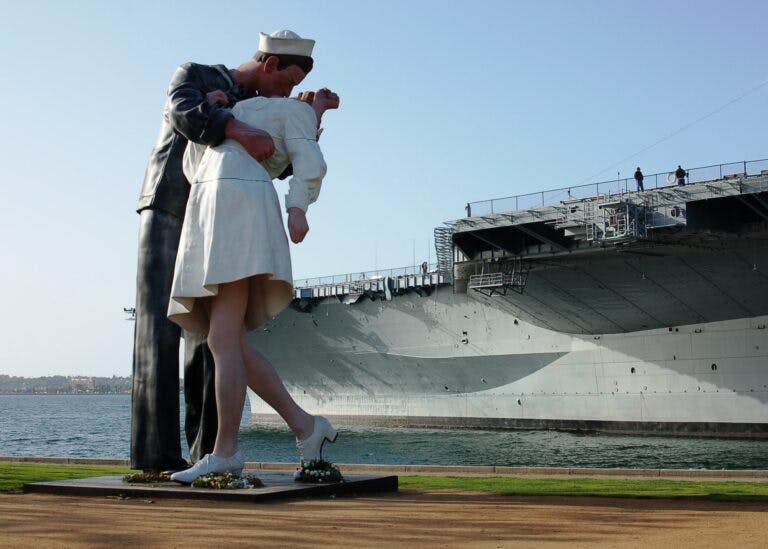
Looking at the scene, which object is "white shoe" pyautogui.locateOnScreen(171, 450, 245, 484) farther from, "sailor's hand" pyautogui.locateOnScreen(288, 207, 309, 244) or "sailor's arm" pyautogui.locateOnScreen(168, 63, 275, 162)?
"sailor's arm" pyautogui.locateOnScreen(168, 63, 275, 162)

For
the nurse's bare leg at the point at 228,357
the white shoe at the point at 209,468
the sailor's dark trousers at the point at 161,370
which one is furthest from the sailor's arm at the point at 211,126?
the white shoe at the point at 209,468

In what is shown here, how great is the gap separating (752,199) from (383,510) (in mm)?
24560

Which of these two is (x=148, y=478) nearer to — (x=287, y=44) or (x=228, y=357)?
(x=228, y=357)

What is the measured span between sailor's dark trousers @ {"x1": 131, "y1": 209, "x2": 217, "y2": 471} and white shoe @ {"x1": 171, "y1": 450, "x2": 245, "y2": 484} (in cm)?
75

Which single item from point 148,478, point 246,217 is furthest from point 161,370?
point 246,217

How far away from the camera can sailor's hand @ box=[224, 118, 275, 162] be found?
7.35m

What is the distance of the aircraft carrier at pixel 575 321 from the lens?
29.2 metres

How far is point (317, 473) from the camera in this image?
7.50 metres

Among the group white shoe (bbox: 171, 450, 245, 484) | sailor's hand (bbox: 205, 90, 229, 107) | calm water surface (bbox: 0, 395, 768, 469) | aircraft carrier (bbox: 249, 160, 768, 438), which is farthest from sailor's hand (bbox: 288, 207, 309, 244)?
aircraft carrier (bbox: 249, 160, 768, 438)

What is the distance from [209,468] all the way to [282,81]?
10.9 ft

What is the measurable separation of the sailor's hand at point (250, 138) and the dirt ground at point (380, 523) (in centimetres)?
275

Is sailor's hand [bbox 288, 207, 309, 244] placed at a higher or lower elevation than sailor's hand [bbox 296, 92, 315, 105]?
lower

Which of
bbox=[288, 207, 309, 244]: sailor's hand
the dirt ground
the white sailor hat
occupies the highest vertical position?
the white sailor hat

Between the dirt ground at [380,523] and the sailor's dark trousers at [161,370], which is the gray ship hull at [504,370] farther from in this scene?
the sailor's dark trousers at [161,370]
